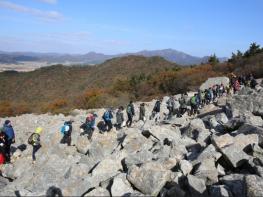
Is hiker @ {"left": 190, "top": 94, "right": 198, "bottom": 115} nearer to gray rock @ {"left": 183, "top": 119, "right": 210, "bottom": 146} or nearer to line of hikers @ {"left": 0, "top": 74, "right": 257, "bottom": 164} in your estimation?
line of hikers @ {"left": 0, "top": 74, "right": 257, "bottom": 164}

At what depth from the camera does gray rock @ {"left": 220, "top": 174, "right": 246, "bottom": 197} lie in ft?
33.2

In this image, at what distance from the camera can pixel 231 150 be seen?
480 inches

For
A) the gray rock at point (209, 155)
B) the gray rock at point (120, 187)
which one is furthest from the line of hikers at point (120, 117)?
the gray rock at point (209, 155)

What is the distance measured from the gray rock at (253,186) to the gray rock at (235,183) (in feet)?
1.12

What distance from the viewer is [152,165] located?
37.8ft

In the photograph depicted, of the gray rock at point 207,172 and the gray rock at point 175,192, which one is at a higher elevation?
the gray rock at point 207,172

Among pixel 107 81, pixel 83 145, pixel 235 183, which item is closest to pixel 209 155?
pixel 235 183

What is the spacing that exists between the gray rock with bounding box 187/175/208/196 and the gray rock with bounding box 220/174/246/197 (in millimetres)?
666

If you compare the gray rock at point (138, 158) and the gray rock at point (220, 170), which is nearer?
the gray rock at point (220, 170)

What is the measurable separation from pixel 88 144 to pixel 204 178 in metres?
6.74

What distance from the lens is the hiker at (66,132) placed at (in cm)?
1727

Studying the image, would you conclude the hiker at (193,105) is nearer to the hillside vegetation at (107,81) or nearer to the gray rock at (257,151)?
the gray rock at (257,151)

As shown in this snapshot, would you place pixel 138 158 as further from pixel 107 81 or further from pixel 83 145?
pixel 107 81

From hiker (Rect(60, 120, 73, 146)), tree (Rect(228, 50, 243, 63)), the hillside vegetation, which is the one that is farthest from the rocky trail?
tree (Rect(228, 50, 243, 63))
